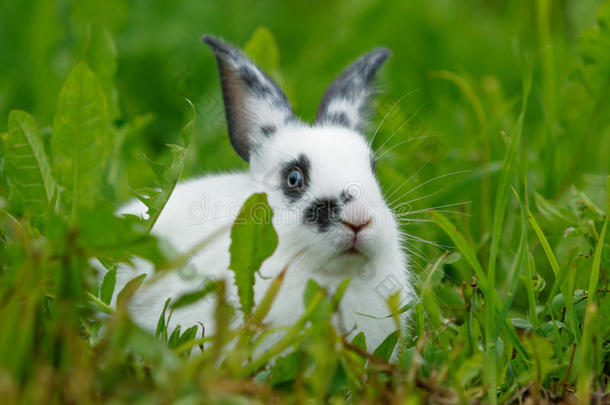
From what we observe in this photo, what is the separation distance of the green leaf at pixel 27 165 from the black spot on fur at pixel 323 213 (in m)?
1.20

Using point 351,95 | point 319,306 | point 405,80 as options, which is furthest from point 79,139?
point 405,80

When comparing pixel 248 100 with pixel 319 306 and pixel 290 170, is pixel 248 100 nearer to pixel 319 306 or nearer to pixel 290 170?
pixel 290 170

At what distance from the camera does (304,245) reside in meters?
3.21

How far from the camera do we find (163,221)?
12.3ft

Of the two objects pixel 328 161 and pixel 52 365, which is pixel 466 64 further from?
pixel 52 365

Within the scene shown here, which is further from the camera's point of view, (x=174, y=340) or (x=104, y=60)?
(x=104, y=60)

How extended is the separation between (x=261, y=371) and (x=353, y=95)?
229cm

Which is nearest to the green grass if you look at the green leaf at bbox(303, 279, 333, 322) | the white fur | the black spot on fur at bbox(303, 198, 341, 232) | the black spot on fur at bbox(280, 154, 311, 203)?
the green leaf at bbox(303, 279, 333, 322)

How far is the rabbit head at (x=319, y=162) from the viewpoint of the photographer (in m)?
3.18

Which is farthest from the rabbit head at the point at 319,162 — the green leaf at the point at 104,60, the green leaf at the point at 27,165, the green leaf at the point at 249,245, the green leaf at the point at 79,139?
the green leaf at the point at 27,165

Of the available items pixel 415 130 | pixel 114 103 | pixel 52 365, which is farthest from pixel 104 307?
pixel 415 130

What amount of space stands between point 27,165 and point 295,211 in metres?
1.25

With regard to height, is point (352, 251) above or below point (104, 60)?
below

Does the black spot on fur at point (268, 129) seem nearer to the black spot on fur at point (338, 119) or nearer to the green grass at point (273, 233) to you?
the black spot on fur at point (338, 119)
